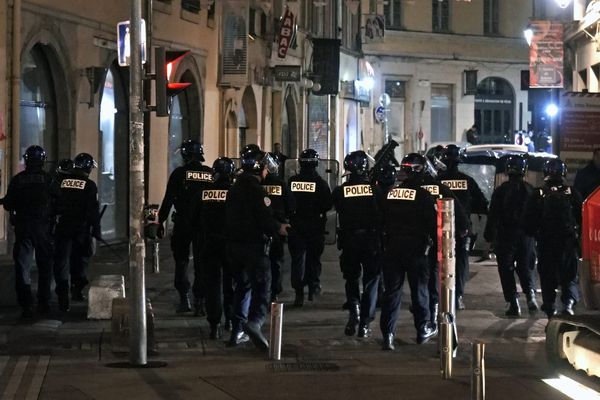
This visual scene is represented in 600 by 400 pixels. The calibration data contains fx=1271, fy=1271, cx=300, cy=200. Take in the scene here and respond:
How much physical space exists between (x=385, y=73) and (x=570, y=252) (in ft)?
136

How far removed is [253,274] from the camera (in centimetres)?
1198

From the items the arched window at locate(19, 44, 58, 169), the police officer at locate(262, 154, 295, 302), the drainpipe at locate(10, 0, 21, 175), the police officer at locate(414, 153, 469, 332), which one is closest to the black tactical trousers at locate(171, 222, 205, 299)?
the police officer at locate(262, 154, 295, 302)

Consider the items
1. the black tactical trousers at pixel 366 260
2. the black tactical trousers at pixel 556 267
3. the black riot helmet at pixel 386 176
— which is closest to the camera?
the black tactical trousers at pixel 366 260

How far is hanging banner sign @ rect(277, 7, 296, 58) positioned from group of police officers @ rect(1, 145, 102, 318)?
20773mm

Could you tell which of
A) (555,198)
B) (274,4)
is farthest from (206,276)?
(274,4)

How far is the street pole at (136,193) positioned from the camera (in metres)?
10.9

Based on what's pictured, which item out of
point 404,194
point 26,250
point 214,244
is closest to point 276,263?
point 214,244

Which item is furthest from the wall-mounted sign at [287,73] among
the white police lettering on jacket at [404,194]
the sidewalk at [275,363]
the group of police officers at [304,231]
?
the white police lettering on jacket at [404,194]

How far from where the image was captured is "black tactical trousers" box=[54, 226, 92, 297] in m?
14.8

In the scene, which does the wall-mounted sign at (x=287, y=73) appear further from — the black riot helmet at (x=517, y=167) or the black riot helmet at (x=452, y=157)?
the black riot helmet at (x=517, y=167)

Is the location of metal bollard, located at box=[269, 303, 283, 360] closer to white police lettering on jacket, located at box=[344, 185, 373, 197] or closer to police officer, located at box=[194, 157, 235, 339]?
police officer, located at box=[194, 157, 235, 339]

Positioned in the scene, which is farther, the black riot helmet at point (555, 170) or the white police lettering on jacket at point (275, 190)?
the white police lettering on jacket at point (275, 190)

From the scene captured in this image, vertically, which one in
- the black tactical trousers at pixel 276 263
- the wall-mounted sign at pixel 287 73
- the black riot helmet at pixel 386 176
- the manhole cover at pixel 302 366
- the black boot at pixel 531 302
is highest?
the wall-mounted sign at pixel 287 73

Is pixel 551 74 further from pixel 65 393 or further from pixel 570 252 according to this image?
pixel 65 393
